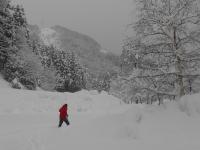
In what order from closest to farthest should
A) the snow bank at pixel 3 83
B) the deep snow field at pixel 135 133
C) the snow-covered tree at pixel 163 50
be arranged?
the deep snow field at pixel 135 133 < the snow-covered tree at pixel 163 50 < the snow bank at pixel 3 83

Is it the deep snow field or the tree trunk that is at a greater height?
the tree trunk

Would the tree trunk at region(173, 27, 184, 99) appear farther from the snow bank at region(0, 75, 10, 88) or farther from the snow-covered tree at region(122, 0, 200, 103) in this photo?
the snow bank at region(0, 75, 10, 88)

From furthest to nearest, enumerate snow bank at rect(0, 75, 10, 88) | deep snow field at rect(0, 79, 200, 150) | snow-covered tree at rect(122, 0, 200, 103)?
snow bank at rect(0, 75, 10, 88), snow-covered tree at rect(122, 0, 200, 103), deep snow field at rect(0, 79, 200, 150)

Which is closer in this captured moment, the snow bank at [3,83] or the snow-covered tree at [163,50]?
the snow-covered tree at [163,50]

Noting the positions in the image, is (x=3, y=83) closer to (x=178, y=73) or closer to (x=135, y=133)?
(x=178, y=73)

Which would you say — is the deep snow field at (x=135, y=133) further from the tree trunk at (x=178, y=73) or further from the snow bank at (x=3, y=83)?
the snow bank at (x=3, y=83)

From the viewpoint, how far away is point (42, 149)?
13.9 m

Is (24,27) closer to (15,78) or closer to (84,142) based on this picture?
(15,78)

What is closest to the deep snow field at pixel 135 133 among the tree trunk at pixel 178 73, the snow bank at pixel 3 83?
the tree trunk at pixel 178 73

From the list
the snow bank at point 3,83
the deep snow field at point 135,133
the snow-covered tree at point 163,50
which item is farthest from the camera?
the snow bank at point 3,83

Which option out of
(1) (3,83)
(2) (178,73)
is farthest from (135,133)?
(1) (3,83)

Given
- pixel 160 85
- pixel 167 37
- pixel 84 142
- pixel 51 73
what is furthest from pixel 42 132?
pixel 51 73

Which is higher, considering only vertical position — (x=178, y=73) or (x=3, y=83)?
(x=178, y=73)

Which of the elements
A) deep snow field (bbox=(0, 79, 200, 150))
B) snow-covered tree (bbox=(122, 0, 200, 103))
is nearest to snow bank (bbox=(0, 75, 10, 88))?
deep snow field (bbox=(0, 79, 200, 150))
